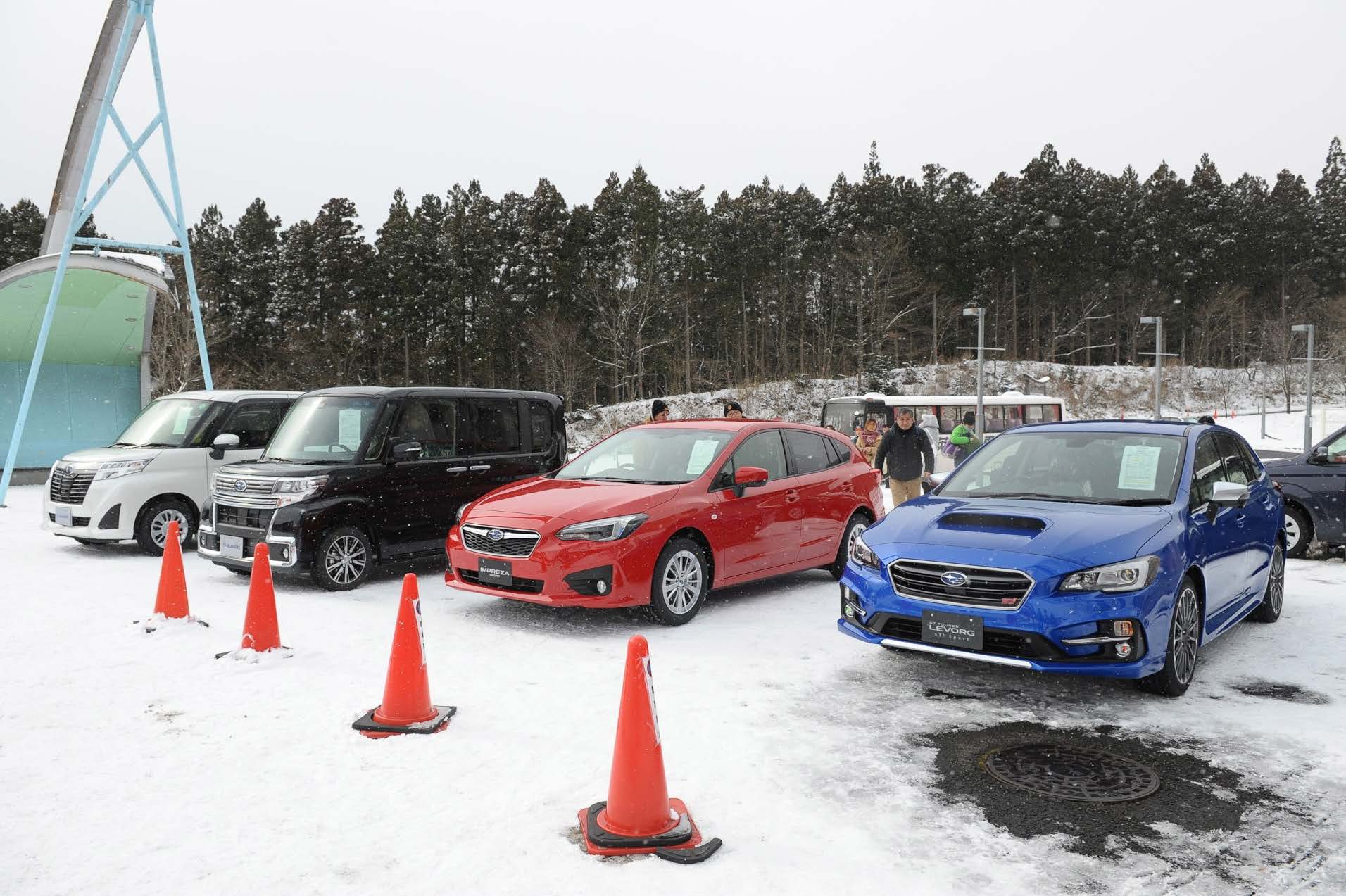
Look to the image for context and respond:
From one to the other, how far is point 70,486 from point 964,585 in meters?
10.5

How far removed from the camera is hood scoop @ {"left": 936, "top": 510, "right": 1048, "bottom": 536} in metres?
5.69

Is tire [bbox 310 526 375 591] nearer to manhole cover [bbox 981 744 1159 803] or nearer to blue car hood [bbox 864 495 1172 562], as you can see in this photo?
blue car hood [bbox 864 495 1172 562]

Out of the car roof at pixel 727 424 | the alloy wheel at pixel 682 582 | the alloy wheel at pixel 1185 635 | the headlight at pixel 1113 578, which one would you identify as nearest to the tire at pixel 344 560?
the car roof at pixel 727 424

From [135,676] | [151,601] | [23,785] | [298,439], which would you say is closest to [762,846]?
[23,785]

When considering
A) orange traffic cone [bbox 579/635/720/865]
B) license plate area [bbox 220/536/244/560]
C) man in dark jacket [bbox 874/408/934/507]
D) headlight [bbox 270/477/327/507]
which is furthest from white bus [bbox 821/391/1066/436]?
orange traffic cone [bbox 579/635/720/865]

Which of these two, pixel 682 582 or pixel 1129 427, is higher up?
pixel 1129 427

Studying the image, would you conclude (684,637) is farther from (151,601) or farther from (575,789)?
(151,601)

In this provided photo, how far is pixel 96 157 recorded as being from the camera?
1820 cm

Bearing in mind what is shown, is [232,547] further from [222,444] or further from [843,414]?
[843,414]

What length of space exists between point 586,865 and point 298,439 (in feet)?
24.8

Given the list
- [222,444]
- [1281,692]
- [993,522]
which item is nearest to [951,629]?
[993,522]

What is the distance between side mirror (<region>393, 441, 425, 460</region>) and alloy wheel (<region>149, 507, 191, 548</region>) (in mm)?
3520

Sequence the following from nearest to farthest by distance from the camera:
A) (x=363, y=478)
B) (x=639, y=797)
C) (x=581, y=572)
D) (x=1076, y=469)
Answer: (x=639, y=797), (x=1076, y=469), (x=581, y=572), (x=363, y=478)

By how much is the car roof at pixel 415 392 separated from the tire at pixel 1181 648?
6710mm
